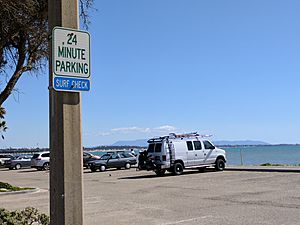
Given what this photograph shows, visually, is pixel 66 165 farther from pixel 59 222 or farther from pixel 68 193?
pixel 59 222

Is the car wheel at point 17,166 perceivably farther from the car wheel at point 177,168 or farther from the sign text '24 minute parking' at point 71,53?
the sign text '24 minute parking' at point 71,53

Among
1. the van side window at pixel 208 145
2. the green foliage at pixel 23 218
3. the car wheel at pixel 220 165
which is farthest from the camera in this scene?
the car wheel at pixel 220 165

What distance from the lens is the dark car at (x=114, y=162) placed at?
34656 millimetres

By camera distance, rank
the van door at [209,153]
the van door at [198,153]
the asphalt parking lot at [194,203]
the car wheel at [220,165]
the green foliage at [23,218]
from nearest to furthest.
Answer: the green foliage at [23,218] → the asphalt parking lot at [194,203] → the van door at [198,153] → the van door at [209,153] → the car wheel at [220,165]

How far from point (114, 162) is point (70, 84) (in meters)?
31.9

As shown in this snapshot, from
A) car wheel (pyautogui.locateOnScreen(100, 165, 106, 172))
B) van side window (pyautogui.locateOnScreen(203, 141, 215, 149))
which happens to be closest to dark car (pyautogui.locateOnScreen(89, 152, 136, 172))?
car wheel (pyautogui.locateOnScreen(100, 165, 106, 172))

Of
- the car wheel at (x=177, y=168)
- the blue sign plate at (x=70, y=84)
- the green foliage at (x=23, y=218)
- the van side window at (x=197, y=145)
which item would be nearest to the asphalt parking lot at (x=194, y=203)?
the green foliage at (x=23, y=218)

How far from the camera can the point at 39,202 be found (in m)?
14.9

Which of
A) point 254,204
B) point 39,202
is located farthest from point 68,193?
point 39,202

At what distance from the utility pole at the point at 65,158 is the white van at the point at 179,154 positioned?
69.9 feet

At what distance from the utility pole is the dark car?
30.9 metres

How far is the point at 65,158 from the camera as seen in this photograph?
12.7 ft

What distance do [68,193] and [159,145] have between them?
71.3 feet

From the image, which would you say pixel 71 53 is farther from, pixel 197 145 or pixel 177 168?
pixel 197 145
